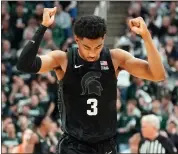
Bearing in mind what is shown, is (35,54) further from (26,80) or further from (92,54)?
(26,80)

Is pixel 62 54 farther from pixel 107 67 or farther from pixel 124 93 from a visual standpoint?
pixel 124 93

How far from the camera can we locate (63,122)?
12.8ft

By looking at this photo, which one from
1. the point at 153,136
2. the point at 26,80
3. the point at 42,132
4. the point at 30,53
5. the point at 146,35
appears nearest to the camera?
the point at 30,53

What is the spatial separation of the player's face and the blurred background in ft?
14.2

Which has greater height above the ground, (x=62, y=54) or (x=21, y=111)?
(x=62, y=54)

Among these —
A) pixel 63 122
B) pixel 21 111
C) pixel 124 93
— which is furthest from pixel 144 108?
pixel 63 122

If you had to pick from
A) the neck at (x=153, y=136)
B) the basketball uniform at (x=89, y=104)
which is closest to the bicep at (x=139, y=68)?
the basketball uniform at (x=89, y=104)

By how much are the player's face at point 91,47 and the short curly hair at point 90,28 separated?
3 centimetres

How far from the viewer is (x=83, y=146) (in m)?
3.87

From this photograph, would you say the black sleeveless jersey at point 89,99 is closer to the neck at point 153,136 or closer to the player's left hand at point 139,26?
the player's left hand at point 139,26

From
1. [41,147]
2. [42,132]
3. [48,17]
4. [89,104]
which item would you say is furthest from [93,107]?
[42,132]

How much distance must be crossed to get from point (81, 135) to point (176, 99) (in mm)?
6399

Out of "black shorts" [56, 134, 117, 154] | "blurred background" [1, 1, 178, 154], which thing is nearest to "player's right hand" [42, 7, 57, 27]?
"black shorts" [56, 134, 117, 154]

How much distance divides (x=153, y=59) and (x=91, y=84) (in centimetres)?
44
